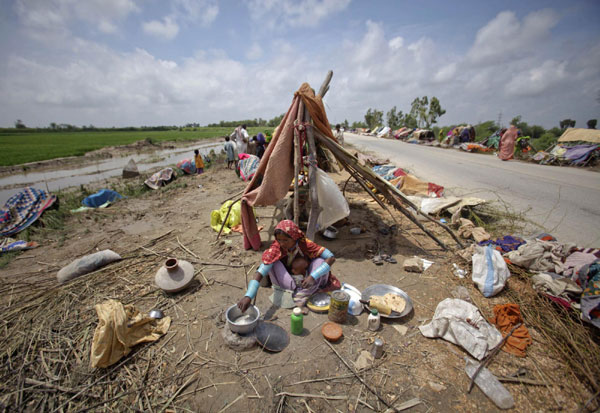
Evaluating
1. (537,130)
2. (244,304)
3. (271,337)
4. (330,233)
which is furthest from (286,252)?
(537,130)

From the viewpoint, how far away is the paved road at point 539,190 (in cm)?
470

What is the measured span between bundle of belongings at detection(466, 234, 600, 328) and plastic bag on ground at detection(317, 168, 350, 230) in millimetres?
2566

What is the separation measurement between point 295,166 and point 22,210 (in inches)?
281

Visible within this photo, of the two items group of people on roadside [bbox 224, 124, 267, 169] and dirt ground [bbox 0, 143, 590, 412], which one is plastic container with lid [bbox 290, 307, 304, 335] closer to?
dirt ground [bbox 0, 143, 590, 412]

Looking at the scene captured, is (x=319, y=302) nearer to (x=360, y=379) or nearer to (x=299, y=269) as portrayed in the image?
(x=299, y=269)

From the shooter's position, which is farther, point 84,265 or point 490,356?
point 84,265

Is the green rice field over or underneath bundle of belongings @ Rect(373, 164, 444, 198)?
over

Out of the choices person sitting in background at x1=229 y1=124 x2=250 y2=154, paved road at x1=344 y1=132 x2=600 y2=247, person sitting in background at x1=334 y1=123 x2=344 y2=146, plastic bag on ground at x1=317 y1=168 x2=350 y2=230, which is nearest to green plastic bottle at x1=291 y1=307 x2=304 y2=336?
plastic bag on ground at x1=317 y1=168 x2=350 y2=230

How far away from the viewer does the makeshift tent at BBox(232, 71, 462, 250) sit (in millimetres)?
4223

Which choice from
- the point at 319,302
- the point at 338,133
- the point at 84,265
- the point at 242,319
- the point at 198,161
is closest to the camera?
the point at 242,319

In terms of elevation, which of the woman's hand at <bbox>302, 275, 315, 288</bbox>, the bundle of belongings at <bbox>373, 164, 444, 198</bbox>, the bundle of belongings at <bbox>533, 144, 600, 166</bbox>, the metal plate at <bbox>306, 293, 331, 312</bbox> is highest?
the bundle of belongings at <bbox>533, 144, 600, 166</bbox>

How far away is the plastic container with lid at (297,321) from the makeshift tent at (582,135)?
16.5 metres

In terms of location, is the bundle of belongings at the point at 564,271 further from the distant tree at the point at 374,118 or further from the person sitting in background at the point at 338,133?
the distant tree at the point at 374,118

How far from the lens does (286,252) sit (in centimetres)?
325
